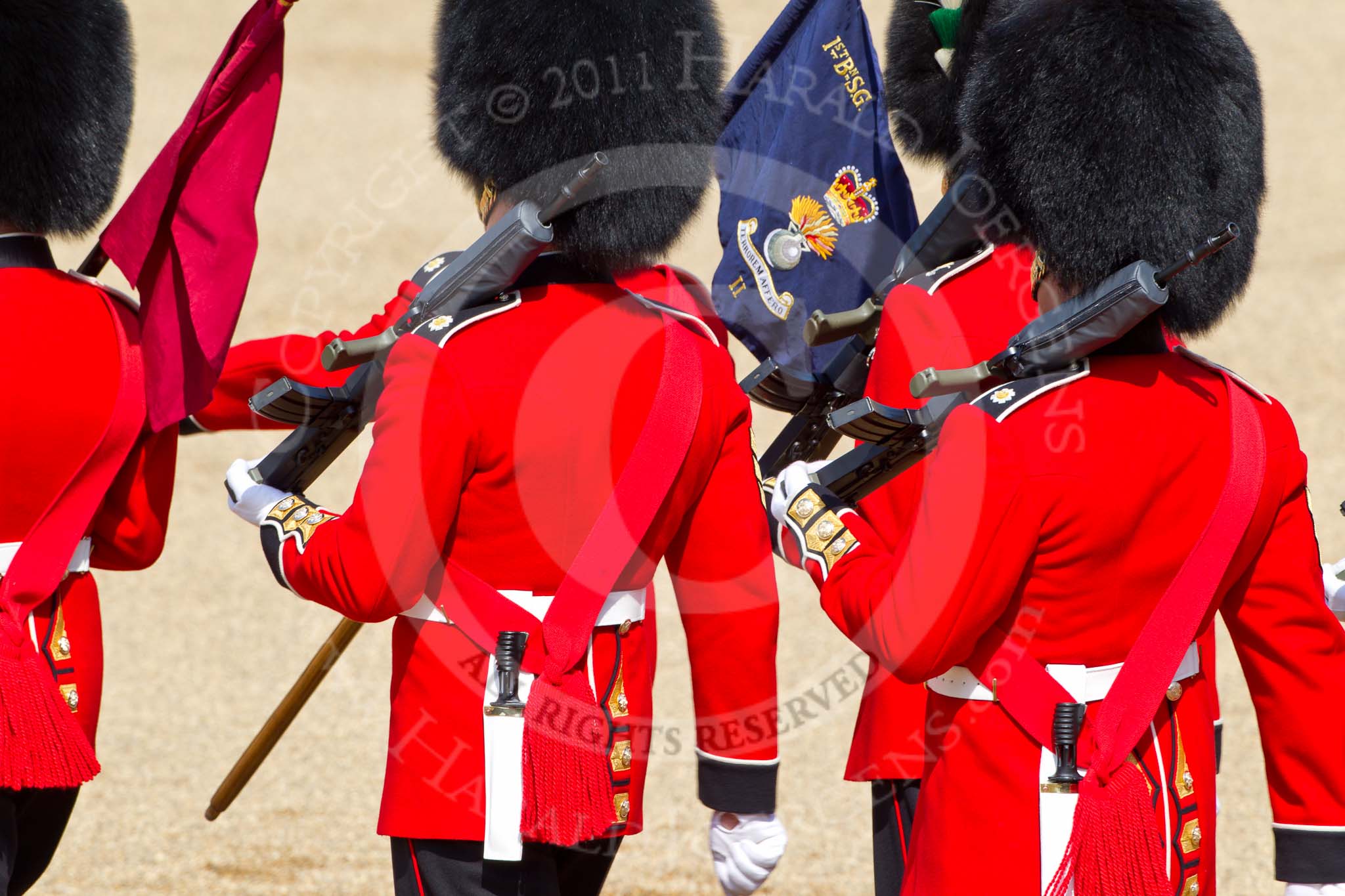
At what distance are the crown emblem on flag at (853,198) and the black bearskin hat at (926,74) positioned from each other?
0.48ft

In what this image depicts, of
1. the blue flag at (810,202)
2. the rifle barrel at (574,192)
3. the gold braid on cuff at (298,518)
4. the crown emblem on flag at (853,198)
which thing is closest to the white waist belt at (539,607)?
the gold braid on cuff at (298,518)

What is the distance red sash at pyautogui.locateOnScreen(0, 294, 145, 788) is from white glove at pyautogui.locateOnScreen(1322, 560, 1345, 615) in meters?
1.64

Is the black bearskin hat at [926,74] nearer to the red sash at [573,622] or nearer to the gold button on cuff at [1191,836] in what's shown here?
the red sash at [573,622]

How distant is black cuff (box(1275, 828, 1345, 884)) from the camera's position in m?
2.22

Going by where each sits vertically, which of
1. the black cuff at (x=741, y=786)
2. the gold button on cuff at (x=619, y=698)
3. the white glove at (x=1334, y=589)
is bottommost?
the black cuff at (x=741, y=786)

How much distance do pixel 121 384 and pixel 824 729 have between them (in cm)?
306

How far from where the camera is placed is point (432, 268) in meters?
2.52

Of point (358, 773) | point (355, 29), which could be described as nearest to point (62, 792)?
point (358, 773)

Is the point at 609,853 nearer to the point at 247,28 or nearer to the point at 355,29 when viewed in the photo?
the point at 247,28

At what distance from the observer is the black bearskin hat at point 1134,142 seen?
7.00 ft

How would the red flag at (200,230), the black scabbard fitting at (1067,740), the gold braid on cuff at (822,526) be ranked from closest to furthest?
the black scabbard fitting at (1067,740) → the gold braid on cuff at (822,526) → the red flag at (200,230)

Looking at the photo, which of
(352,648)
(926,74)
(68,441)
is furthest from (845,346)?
(352,648)

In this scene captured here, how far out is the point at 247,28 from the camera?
2523 millimetres

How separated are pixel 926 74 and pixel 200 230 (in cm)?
136
